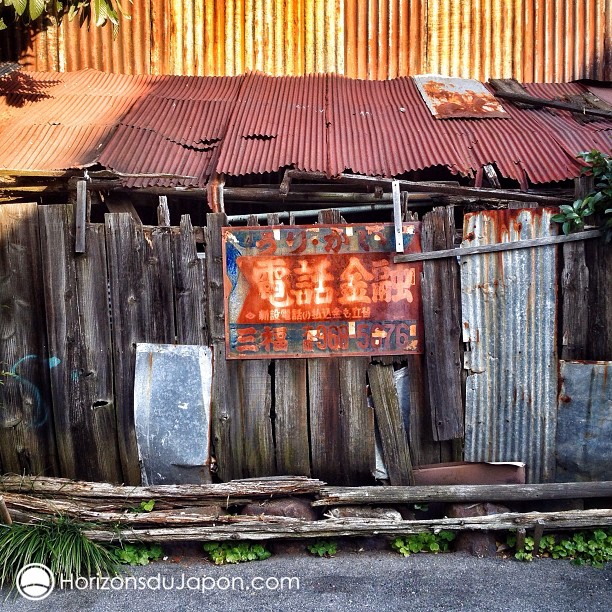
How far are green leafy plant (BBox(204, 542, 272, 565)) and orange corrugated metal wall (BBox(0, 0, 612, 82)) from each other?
17.0 feet

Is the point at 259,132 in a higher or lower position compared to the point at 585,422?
higher

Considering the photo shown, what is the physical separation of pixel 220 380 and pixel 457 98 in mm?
3848

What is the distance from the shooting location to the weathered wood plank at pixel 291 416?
431 centimetres

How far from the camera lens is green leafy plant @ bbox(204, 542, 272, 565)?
4012 millimetres

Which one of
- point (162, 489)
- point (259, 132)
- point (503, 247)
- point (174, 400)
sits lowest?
point (162, 489)

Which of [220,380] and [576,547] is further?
[220,380]

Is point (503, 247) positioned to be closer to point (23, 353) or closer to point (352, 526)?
point (352, 526)

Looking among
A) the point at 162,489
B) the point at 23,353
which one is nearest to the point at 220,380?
the point at 162,489

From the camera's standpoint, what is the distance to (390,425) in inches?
170

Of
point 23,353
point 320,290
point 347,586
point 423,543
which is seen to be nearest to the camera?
point 347,586

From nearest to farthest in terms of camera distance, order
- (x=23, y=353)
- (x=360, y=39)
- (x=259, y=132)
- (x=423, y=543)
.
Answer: (x=423, y=543) → (x=23, y=353) → (x=259, y=132) → (x=360, y=39)

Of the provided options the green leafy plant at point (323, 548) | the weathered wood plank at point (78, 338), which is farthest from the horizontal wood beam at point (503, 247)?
the weathered wood plank at point (78, 338)

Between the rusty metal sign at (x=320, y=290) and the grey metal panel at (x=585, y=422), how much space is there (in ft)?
4.11

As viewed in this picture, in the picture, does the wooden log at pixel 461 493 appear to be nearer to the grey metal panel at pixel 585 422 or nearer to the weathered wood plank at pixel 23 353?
the grey metal panel at pixel 585 422
